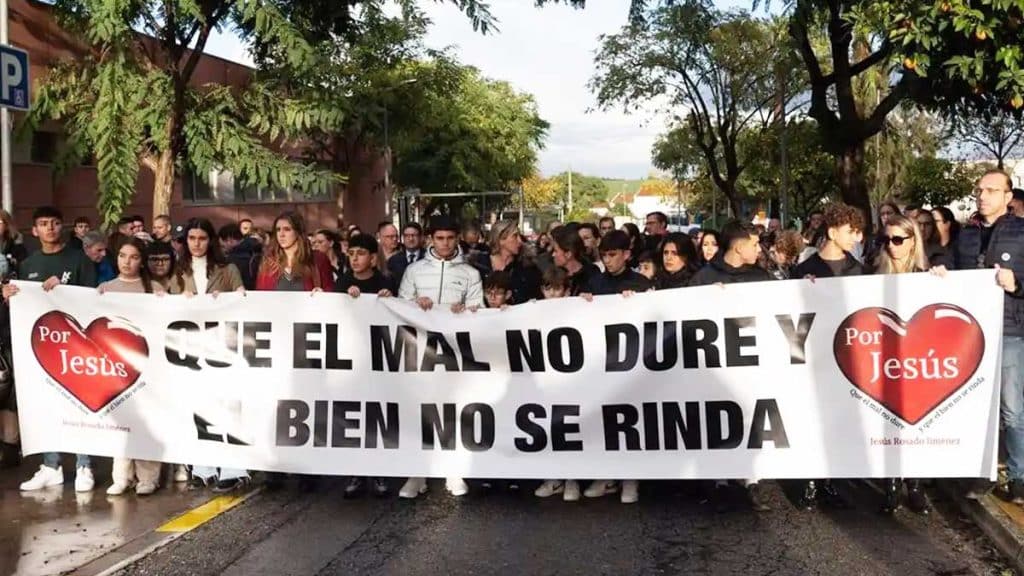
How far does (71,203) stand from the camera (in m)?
18.7

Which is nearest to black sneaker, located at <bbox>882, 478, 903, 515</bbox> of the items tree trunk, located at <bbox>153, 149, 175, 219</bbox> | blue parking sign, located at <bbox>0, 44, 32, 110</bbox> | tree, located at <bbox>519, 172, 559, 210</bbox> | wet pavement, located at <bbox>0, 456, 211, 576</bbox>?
wet pavement, located at <bbox>0, 456, 211, 576</bbox>

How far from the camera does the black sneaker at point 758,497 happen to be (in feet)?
21.0

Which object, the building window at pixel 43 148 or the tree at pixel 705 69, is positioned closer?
the building window at pixel 43 148

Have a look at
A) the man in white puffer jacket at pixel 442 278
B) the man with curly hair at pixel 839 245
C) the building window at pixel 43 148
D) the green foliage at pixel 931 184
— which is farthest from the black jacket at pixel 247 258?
the green foliage at pixel 931 184

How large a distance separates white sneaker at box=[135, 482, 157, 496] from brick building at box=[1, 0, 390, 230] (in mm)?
7253

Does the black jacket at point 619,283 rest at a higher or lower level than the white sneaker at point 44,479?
higher

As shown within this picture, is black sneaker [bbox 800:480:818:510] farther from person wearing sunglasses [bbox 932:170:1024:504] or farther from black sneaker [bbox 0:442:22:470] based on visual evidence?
black sneaker [bbox 0:442:22:470]

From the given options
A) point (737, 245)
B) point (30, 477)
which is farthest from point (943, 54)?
point (30, 477)

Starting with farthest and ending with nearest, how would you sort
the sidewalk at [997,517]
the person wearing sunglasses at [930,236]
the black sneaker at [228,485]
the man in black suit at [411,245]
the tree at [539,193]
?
the tree at [539,193] < the man in black suit at [411,245] < the person wearing sunglasses at [930,236] < the black sneaker at [228,485] < the sidewalk at [997,517]

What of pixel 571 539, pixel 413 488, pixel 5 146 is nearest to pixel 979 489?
pixel 571 539

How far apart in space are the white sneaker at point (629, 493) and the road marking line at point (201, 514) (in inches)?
94.9

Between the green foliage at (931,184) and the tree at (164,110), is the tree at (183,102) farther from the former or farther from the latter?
the green foliage at (931,184)

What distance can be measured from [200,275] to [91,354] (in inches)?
34.1

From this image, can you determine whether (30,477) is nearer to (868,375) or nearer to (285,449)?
(285,449)
